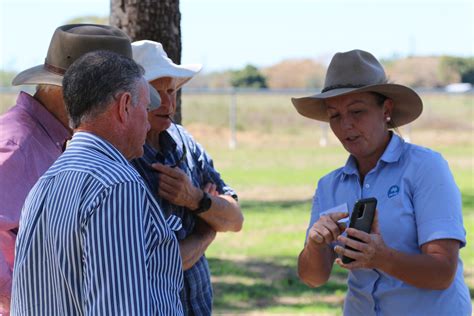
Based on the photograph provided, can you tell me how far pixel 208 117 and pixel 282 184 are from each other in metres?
16.8

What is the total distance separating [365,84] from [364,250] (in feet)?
2.54

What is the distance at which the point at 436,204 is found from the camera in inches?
135

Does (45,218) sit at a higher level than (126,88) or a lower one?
lower

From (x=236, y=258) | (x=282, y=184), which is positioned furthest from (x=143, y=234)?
(x=282, y=184)

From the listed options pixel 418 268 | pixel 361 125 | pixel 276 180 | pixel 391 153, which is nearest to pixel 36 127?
pixel 361 125

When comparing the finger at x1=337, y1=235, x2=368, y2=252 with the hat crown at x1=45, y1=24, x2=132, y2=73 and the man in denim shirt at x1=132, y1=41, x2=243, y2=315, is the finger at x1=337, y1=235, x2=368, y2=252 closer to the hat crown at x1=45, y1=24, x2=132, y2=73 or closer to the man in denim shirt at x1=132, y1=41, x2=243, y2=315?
the man in denim shirt at x1=132, y1=41, x2=243, y2=315

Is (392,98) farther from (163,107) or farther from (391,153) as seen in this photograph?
(163,107)

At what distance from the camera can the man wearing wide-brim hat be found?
10.2ft

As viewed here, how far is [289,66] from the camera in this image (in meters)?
62.4

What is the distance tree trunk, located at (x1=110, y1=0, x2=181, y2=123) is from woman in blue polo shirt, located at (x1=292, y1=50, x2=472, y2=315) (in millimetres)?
1503

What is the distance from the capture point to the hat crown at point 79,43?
325 centimetres

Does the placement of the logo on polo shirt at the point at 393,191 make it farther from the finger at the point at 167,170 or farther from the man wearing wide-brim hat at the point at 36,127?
the man wearing wide-brim hat at the point at 36,127

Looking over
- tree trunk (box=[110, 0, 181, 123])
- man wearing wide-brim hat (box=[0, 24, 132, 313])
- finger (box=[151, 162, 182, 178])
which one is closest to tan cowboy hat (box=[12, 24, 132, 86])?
man wearing wide-brim hat (box=[0, 24, 132, 313])

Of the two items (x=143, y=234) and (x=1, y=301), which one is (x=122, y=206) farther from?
(x=1, y=301)
